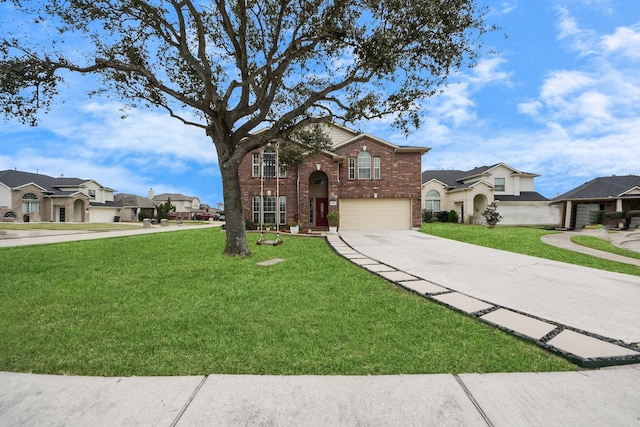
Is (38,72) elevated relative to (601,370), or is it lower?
elevated

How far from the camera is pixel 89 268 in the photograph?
7461mm

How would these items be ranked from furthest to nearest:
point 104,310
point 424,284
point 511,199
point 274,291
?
point 511,199 → point 424,284 → point 274,291 → point 104,310

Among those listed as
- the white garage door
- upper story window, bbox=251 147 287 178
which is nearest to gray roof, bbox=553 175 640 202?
the white garage door

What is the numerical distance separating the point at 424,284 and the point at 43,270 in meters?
9.06

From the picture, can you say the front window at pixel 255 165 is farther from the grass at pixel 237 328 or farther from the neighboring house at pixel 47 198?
the neighboring house at pixel 47 198

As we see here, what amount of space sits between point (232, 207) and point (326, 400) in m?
8.23

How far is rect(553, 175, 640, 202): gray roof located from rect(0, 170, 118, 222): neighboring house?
5193 centimetres

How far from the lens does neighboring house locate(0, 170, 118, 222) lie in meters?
32.4

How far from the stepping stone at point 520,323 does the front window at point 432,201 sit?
85.7ft

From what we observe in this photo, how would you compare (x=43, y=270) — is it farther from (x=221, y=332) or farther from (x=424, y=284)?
(x=424, y=284)

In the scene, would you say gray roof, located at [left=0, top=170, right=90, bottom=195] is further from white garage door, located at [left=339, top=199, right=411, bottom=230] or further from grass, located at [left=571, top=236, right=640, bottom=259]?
grass, located at [left=571, top=236, right=640, bottom=259]

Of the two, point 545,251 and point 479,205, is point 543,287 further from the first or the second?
point 479,205

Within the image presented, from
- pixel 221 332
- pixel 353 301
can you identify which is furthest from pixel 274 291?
pixel 221 332

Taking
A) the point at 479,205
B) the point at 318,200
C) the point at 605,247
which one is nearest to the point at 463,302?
the point at 605,247
